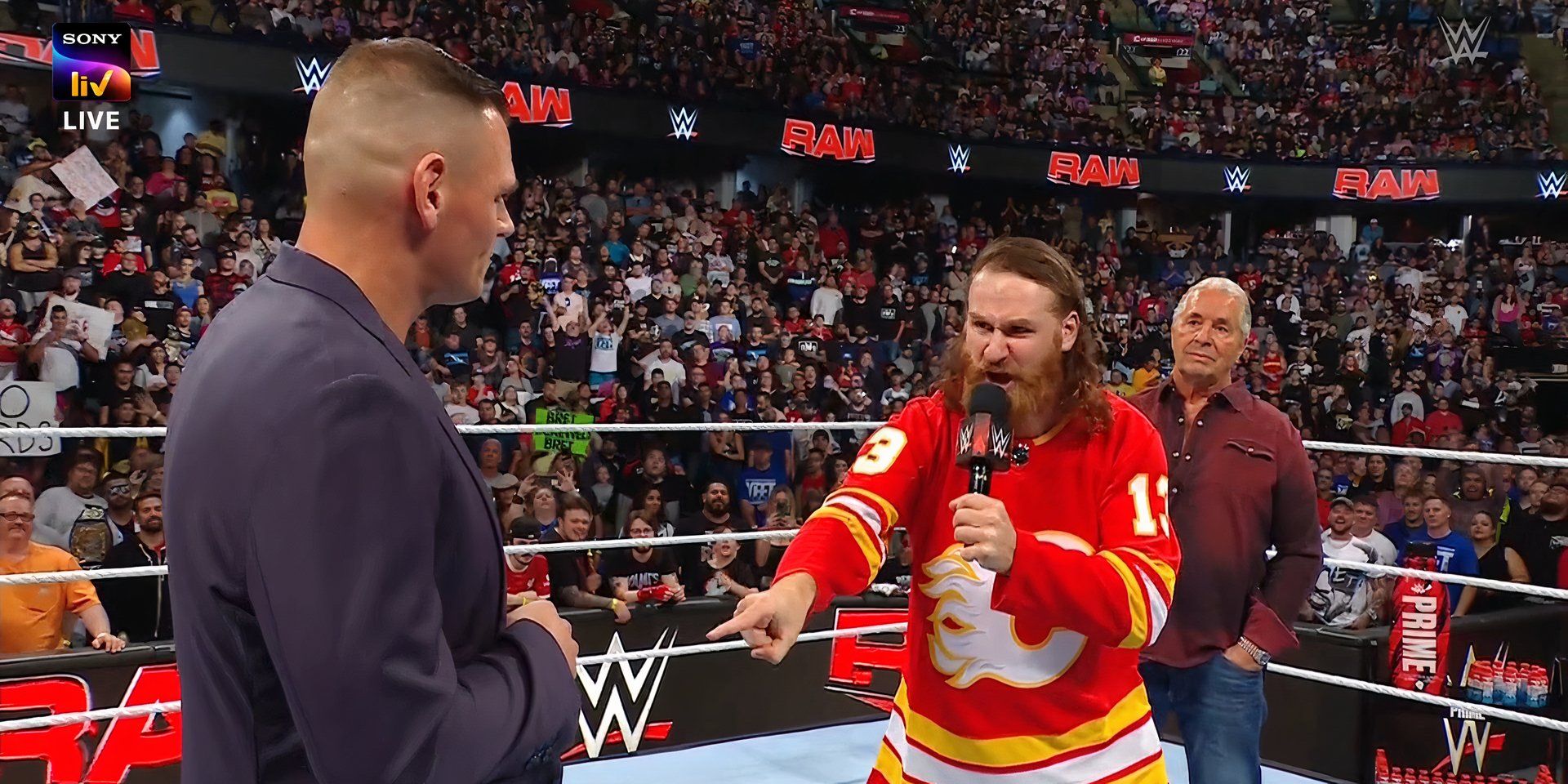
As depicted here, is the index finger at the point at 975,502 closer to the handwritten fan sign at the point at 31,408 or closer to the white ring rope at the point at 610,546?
the white ring rope at the point at 610,546

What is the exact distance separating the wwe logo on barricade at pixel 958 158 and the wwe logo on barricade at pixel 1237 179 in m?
4.40

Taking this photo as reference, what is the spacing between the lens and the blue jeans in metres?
2.77

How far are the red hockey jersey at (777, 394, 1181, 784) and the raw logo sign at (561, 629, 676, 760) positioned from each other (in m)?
2.49

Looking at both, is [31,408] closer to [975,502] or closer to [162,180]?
[162,180]

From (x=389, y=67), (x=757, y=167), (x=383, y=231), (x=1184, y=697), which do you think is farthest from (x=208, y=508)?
(x=757, y=167)

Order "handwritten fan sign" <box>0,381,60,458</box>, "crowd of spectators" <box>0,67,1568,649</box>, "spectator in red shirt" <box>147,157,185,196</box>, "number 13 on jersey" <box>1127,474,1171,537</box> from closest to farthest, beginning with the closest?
1. "number 13 on jersey" <box>1127,474,1171,537</box>
2. "crowd of spectators" <box>0,67,1568,649</box>
3. "handwritten fan sign" <box>0,381,60,458</box>
4. "spectator in red shirt" <box>147,157,185,196</box>

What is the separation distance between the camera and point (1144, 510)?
1.85 m

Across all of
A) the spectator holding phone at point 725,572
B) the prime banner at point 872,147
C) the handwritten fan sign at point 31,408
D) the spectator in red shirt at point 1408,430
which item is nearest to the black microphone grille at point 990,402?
the spectator holding phone at point 725,572

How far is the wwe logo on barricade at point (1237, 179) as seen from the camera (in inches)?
739

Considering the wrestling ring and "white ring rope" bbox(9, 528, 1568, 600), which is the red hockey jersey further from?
the wrestling ring

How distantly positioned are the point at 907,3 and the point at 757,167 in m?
4.48

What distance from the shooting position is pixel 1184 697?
9.39 ft


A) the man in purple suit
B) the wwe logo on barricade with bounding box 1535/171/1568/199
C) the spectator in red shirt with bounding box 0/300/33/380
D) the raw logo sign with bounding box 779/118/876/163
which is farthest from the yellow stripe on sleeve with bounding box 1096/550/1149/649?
the wwe logo on barricade with bounding box 1535/171/1568/199

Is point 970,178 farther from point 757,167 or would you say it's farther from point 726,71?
point 726,71
